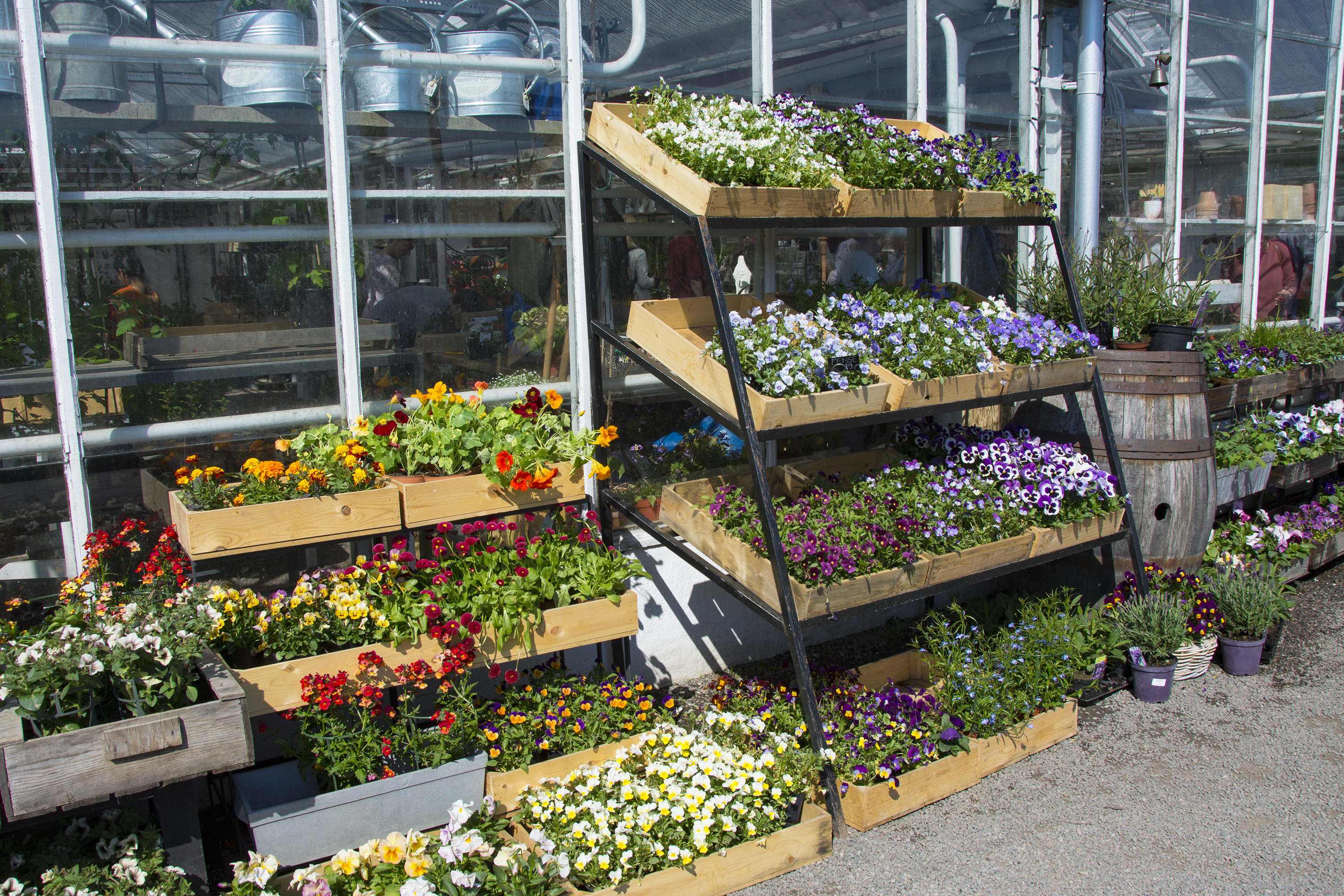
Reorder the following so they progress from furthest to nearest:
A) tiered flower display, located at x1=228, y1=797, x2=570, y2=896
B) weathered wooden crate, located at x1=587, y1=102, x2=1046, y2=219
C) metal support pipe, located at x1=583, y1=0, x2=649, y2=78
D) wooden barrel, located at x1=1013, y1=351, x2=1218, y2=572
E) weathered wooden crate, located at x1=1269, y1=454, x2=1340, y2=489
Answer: weathered wooden crate, located at x1=1269, y1=454, x2=1340, y2=489
wooden barrel, located at x1=1013, y1=351, x2=1218, y2=572
metal support pipe, located at x1=583, y1=0, x2=649, y2=78
weathered wooden crate, located at x1=587, y1=102, x2=1046, y2=219
tiered flower display, located at x1=228, y1=797, x2=570, y2=896

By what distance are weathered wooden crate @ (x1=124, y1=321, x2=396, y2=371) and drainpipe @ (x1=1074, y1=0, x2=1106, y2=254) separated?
3657mm

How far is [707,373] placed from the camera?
10.8ft

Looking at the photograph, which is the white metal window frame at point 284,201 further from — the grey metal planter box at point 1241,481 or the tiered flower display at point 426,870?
the grey metal planter box at point 1241,481

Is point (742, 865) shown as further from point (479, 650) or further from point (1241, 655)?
point (1241, 655)

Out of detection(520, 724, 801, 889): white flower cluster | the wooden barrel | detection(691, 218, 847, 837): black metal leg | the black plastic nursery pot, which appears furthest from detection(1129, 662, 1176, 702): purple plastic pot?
detection(520, 724, 801, 889): white flower cluster

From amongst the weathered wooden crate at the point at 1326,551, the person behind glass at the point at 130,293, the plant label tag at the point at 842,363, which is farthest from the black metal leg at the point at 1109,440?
the person behind glass at the point at 130,293

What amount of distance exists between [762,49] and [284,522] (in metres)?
2.71

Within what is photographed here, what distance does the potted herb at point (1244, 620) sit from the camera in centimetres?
421

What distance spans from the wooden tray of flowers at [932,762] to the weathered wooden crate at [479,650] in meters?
0.92

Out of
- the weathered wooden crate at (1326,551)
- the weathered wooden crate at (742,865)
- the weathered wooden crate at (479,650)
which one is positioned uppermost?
the weathered wooden crate at (479,650)

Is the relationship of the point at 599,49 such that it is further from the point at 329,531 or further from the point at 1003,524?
the point at 1003,524

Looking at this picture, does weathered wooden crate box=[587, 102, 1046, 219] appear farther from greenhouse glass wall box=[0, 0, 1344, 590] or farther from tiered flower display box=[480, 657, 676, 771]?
tiered flower display box=[480, 657, 676, 771]

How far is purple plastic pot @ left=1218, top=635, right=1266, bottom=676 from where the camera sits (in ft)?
13.8

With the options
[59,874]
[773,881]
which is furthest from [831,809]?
[59,874]
